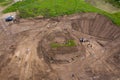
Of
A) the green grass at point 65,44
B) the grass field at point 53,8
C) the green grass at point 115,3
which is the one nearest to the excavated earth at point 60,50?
the green grass at point 65,44

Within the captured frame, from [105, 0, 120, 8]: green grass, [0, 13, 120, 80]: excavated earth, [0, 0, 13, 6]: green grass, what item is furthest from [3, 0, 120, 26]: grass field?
[105, 0, 120, 8]: green grass

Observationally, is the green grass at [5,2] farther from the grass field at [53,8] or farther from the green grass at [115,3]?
the green grass at [115,3]

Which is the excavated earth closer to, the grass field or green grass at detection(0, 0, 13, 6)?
the grass field

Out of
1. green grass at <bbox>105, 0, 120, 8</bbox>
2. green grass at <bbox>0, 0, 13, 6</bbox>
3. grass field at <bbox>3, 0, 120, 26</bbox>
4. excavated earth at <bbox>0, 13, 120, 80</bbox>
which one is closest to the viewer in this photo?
excavated earth at <bbox>0, 13, 120, 80</bbox>

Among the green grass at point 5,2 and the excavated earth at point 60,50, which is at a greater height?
the excavated earth at point 60,50

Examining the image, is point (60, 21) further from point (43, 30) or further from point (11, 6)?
point (11, 6)

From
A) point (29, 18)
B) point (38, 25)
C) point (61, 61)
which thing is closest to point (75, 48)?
point (61, 61)

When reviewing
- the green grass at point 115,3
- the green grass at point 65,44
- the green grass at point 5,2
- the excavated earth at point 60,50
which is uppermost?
the green grass at point 65,44
